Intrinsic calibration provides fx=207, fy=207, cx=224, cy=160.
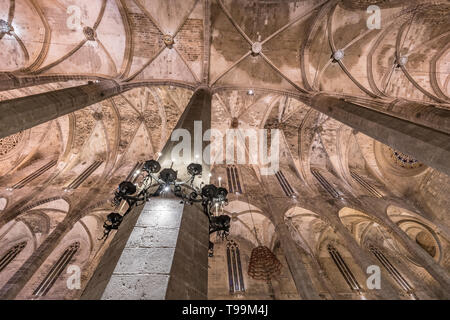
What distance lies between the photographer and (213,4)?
9.21 meters

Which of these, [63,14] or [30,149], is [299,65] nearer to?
[63,14]

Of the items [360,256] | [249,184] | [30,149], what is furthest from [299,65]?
[30,149]

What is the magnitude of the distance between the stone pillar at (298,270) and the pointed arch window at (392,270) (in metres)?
6.77

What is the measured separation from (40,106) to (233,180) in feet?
29.2

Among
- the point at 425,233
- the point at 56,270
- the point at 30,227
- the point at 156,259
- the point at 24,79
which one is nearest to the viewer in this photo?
the point at 156,259

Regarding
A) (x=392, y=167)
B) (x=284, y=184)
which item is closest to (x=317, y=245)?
(x=284, y=184)

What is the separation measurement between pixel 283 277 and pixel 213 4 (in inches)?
523

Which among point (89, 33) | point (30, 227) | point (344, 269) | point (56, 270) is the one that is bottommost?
point (344, 269)

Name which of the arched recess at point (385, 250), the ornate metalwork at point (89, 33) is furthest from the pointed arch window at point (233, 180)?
the ornate metalwork at point (89, 33)

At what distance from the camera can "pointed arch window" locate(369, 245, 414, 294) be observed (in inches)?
384

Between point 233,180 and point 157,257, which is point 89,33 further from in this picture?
point 157,257

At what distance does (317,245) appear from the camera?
475 inches

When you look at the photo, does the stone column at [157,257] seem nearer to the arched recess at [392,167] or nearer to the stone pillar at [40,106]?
the stone pillar at [40,106]

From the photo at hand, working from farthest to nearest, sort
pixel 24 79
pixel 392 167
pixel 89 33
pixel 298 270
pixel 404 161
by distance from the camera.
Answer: pixel 392 167 < pixel 404 161 < pixel 89 33 < pixel 24 79 < pixel 298 270
